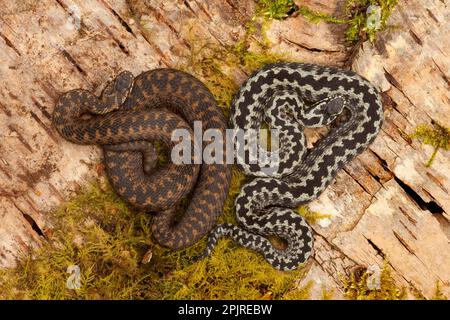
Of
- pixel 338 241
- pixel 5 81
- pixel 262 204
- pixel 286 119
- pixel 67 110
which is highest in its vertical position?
pixel 5 81

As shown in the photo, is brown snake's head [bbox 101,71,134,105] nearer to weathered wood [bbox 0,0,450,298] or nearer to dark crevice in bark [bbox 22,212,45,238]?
weathered wood [bbox 0,0,450,298]

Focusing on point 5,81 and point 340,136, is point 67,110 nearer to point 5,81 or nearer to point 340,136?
point 5,81

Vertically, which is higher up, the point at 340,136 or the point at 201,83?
the point at 201,83

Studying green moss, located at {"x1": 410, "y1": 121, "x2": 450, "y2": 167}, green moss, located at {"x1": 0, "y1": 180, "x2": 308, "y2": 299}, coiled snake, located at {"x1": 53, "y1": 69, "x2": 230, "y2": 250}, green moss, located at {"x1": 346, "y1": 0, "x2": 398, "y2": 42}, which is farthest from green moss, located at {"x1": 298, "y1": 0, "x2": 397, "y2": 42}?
green moss, located at {"x1": 0, "y1": 180, "x2": 308, "y2": 299}

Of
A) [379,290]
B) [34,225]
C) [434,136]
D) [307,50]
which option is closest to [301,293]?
[379,290]

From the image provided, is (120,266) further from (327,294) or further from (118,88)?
(327,294)

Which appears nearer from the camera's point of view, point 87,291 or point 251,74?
point 87,291

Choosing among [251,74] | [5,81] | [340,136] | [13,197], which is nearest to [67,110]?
[5,81]
